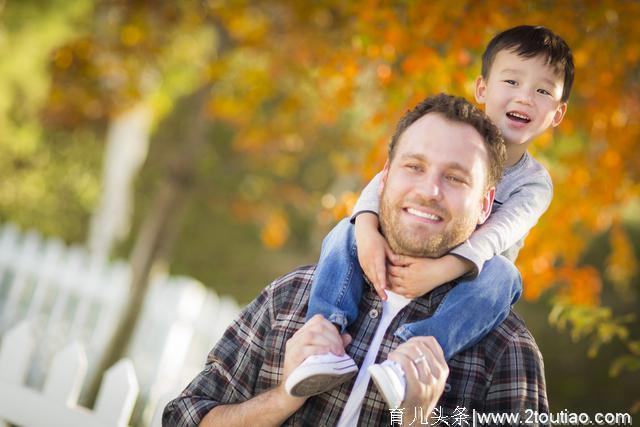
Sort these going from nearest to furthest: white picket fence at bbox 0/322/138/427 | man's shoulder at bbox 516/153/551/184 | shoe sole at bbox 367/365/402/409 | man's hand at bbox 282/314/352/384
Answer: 1. shoe sole at bbox 367/365/402/409
2. man's hand at bbox 282/314/352/384
3. man's shoulder at bbox 516/153/551/184
4. white picket fence at bbox 0/322/138/427

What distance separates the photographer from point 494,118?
2158 mm

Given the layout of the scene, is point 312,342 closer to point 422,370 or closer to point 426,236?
point 422,370

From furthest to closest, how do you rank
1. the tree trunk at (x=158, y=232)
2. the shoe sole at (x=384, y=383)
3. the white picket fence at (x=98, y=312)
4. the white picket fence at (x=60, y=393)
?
the white picket fence at (x=98, y=312) → the tree trunk at (x=158, y=232) → the white picket fence at (x=60, y=393) → the shoe sole at (x=384, y=383)

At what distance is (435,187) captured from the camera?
1.76 m

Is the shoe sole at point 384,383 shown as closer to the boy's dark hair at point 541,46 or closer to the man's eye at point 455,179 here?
the man's eye at point 455,179

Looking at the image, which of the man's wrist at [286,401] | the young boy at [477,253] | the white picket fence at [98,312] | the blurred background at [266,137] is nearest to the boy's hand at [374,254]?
the young boy at [477,253]

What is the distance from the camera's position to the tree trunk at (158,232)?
486 centimetres

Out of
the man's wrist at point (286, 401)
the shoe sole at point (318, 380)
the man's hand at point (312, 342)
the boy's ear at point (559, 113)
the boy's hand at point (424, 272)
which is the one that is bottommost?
Answer: the man's wrist at point (286, 401)

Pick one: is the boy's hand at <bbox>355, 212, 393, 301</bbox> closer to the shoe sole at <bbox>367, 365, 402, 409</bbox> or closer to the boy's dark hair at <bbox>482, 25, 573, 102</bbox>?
the shoe sole at <bbox>367, 365, 402, 409</bbox>

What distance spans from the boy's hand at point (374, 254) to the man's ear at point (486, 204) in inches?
11.8

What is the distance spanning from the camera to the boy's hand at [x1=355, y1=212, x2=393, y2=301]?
1837mm

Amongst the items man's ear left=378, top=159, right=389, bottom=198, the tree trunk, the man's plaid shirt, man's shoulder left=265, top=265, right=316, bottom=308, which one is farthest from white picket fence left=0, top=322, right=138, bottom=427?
the tree trunk

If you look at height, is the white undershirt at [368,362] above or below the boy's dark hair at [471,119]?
below

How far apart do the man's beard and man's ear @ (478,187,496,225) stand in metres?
0.07
